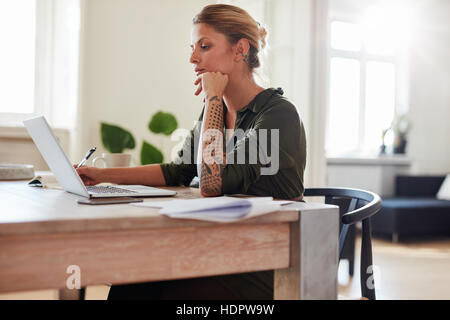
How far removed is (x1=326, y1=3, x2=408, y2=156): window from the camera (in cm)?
555

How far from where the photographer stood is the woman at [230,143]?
1.04 meters

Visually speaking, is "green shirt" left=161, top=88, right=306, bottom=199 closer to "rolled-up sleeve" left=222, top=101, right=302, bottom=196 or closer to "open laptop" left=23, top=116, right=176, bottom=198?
"rolled-up sleeve" left=222, top=101, right=302, bottom=196

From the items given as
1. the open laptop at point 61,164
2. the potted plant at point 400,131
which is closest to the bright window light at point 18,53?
the open laptop at point 61,164

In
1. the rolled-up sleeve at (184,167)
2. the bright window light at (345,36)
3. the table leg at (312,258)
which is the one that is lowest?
the table leg at (312,258)

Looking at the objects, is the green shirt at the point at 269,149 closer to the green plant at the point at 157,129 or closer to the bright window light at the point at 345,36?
the green plant at the point at 157,129

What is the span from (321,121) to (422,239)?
7.18 ft

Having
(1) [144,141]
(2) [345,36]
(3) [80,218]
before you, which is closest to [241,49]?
(3) [80,218]

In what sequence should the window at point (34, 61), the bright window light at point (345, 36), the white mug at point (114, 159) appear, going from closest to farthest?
the white mug at point (114, 159) < the window at point (34, 61) < the bright window light at point (345, 36)

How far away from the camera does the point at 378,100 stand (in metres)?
5.84

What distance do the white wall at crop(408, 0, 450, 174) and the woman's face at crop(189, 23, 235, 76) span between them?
500 centimetres

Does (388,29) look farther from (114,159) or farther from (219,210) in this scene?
(219,210)

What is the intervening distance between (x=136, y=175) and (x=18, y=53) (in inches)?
93.8

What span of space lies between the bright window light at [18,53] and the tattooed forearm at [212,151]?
247 centimetres
